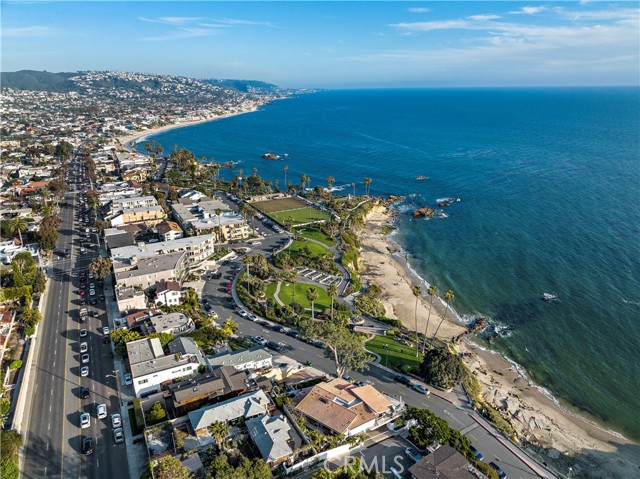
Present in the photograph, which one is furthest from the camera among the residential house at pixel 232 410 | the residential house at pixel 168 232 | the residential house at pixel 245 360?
the residential house at pixel 168 232

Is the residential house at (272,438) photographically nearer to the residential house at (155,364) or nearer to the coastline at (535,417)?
the residential house at (155,364)

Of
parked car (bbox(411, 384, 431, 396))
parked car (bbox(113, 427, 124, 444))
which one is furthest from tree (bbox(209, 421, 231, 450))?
parked car (bbox(411, 384, 431, 396))

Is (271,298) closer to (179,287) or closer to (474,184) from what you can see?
(179,287)

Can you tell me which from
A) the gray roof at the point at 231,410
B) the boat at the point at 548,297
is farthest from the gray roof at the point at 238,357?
the boat at the point at 548,297

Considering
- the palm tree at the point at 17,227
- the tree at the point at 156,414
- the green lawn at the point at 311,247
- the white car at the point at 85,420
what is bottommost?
the white car at the point at 85,420

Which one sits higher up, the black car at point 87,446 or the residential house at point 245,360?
the residential house at point 245,360

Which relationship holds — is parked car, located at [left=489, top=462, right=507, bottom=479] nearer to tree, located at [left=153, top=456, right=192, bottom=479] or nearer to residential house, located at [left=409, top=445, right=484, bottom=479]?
residential house, located at [left=409, top=445, right=484, bottom=479]

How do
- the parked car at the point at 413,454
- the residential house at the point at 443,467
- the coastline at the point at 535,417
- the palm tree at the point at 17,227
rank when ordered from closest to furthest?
the residential house at the point at 443,467 → the parked car at the point at 413,454 → the coastline at the point at 535,417 → the palm tree at the point at 17,227
